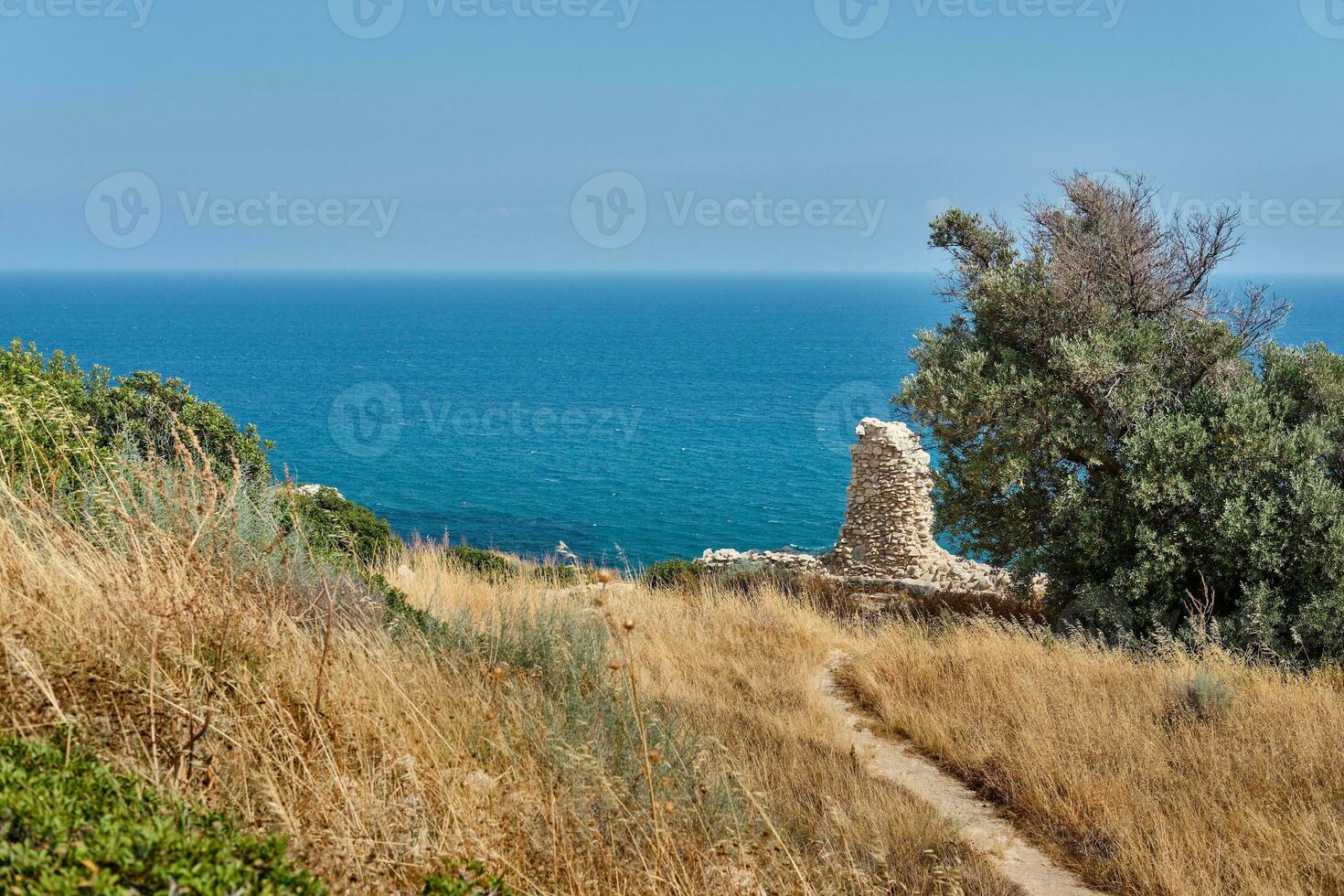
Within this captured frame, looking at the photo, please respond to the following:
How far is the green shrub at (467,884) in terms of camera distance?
2.23 meters

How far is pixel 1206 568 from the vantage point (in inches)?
372

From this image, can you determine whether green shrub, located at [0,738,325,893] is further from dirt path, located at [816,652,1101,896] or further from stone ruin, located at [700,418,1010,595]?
stone ruin, located at [700,418,1010,595]

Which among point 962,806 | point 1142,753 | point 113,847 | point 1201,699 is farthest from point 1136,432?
point 113,847

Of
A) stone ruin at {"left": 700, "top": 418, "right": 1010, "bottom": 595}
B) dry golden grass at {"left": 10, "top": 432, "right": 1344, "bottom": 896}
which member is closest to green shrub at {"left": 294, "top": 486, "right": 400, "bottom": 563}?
dry golden grass at {"left": 10, "top": 432, "right": 1344, "bottom": 896}

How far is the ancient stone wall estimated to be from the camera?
67.2 ft

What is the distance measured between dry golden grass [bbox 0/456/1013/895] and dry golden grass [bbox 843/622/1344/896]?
79 centimetres

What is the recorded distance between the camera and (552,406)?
76375 millimetres

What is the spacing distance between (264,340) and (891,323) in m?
88.3

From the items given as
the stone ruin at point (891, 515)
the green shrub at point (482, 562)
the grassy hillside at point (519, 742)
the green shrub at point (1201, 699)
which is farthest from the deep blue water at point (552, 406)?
the stone ruin at point (891, 515)

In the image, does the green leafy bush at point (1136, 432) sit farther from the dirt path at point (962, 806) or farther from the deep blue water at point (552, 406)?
the deep blue water at point (552, 406)

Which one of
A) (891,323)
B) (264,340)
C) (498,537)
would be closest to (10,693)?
(498,537)

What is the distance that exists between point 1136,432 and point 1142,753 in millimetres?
5235

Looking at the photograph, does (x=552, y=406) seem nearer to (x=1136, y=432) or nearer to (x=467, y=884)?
(x=1136, y=432)

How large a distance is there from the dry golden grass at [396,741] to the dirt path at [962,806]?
31 cm
